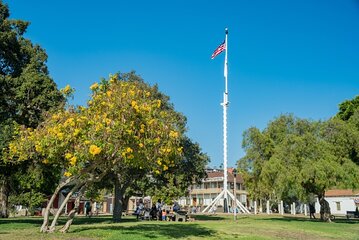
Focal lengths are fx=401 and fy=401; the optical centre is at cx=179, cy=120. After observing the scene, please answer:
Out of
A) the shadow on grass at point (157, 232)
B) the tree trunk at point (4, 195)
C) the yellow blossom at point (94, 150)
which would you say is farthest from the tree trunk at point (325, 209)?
the tree trunk at point (4, 195)

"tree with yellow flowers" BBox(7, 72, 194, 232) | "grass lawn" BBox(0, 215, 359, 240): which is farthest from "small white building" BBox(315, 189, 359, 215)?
"tree with yellow flowers" BBox(7, 72, 194, 232)

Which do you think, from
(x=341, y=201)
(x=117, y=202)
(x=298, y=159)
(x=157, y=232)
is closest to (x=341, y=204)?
(x=341, y=201)

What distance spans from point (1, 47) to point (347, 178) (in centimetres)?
2601

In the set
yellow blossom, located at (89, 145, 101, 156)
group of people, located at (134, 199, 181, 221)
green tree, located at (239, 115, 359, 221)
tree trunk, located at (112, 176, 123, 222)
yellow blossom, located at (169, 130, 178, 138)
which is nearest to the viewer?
yellow blossom, located at (89, 145, 101, 156)

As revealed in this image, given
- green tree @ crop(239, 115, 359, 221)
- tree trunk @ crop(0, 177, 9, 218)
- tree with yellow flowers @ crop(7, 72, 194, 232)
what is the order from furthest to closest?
tree trunk @ crop(0, 177, 9, 218) → green tree @ crop(239, 115, 359, 221) → tree with yellow flowers @ crop(7, 72, 194, 232)

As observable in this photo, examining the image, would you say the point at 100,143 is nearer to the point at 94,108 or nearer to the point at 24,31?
the point at 94,108

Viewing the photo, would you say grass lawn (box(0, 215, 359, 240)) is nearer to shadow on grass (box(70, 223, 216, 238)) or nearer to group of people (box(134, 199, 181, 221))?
shadow on grass (box(70, 223, 216, 238))

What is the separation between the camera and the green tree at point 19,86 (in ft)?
85.5

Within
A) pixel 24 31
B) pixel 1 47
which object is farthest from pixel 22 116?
pixel 24 31

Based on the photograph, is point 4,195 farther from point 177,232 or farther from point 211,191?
point 211,191

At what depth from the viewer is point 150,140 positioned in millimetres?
15281

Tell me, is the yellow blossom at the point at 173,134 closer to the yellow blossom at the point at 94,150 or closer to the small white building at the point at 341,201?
the yellow blossom at the point at 94,150

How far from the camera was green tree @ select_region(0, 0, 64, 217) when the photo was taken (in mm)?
26047

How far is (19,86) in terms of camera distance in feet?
87.1
